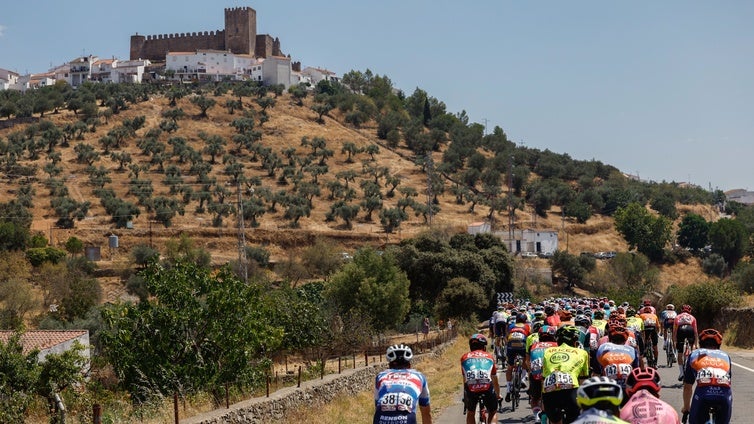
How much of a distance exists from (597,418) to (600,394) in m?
0.20

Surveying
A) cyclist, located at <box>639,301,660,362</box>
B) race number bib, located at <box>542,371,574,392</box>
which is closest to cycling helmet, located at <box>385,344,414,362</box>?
race number bib, located at <box>542,371,574,392</box>

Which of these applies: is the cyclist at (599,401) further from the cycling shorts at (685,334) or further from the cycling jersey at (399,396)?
the cycling shorts at (685,334)

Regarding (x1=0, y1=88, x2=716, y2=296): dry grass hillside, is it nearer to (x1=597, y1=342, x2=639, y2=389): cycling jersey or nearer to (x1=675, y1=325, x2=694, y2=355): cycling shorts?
(x1=675, y1=325, x2=694, y2=355): cycling shorts

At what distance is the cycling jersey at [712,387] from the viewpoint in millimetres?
11117

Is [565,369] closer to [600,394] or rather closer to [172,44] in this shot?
[600,394]

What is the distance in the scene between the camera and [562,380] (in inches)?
463

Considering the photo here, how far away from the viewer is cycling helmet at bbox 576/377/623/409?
7125 millimetres

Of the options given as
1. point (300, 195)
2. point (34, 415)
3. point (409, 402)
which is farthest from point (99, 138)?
point (409, 402)

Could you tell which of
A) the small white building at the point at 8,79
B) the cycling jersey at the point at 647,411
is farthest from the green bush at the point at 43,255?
the small white building at the point at 8,79

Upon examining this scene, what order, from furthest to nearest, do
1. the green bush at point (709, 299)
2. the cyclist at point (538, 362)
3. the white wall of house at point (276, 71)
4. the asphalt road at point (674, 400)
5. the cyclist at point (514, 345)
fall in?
the white wall of house at point (276, 71), the green bush at point (709, 299), the cyclist at point (514, 345), the asphalt road at point (674, 400), the cyclist at point (538, 362)

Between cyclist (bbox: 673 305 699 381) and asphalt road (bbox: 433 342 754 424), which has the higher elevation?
cyclist (bbox: 673 305 699 381)

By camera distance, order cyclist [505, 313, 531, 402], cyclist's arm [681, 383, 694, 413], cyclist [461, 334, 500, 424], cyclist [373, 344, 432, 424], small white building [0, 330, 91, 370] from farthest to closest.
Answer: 1. small white building [0, 330, 91, 370]
2. cyclist [505, 313, 531, 402]
3. cyclist [461, 334, 500, 424]
4. cyclist's arm [681, 383, 694, 413]
5. cyclist [373, 344, 432, 424]

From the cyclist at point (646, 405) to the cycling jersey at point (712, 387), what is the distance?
2.78m

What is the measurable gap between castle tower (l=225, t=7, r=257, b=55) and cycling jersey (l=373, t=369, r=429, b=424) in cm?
Result: 18587
